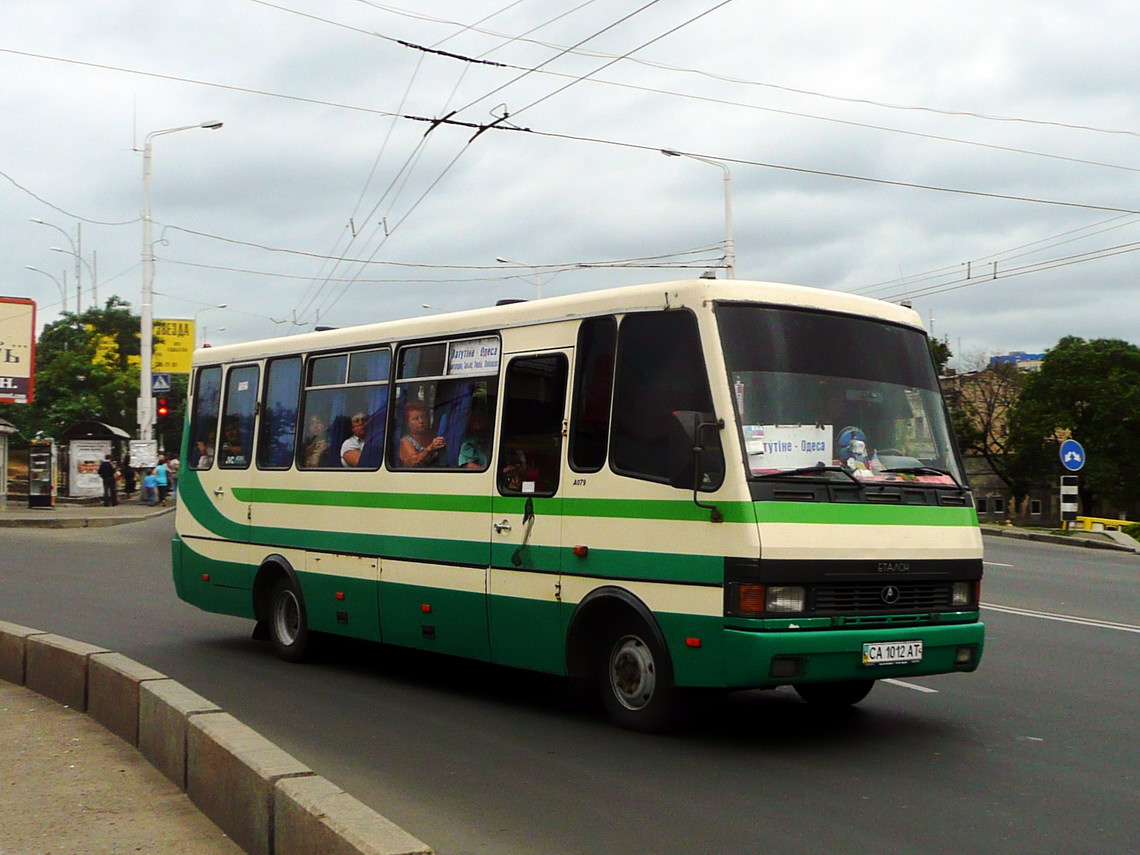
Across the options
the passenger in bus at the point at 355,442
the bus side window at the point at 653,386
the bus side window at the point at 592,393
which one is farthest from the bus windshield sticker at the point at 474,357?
the bus side window at the point at 653,386

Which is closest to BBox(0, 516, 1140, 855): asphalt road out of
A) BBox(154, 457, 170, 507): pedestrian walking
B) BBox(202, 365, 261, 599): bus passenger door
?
BBox(202, 365, 261, 599): bus passenger door

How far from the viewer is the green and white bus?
773cm

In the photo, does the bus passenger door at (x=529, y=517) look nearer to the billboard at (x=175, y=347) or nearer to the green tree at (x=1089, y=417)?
the billboard at (x=175, y=347)

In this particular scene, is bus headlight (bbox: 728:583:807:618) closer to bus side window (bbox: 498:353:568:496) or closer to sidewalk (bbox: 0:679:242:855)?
bus side window (bbox: 498:353:568:496)

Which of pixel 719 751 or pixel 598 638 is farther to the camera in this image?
pixel 598 638

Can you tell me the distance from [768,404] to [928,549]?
1332mm

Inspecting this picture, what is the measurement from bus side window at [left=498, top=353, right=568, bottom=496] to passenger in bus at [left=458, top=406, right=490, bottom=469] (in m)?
0.20

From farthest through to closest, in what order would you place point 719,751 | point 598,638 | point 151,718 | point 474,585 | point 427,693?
point 427,693 → point 474,585 → point 598,638 → point 719,751 → point 151,718

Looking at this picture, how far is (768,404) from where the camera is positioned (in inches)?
313

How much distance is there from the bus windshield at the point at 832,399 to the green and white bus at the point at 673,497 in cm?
1

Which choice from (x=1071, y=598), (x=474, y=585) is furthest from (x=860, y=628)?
(x=1071, y=598)

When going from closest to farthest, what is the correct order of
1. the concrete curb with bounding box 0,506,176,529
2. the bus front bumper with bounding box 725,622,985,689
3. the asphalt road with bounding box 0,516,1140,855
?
the asphalt road with bounding box 0,516,1140,855 < the bus front bumper with bounding box 725,622,985,689 < the concrete curb with bounding box 0,506,176,529

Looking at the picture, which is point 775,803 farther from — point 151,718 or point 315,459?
point 315,459

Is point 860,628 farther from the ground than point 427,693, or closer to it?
farther from the ground
